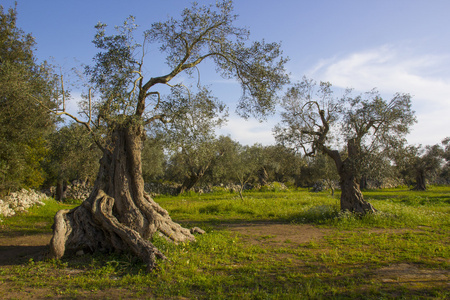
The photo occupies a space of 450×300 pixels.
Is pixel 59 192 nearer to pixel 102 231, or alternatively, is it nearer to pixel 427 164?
pixel 102 231

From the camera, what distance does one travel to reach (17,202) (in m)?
17.4

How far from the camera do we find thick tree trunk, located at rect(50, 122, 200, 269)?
27.2ft

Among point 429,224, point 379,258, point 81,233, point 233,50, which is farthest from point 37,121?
point 429,224

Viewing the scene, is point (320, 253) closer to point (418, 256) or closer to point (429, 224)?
point (418, 256)

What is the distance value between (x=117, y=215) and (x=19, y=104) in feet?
18.2

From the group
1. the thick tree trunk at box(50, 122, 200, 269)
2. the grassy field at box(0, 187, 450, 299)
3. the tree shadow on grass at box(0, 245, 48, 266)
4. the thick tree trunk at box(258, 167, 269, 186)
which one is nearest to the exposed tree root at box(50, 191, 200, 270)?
the thick tree trunk at box(50, 122, 200, 269)

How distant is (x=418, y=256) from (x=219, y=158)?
27.6 meters

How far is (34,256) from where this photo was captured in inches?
331

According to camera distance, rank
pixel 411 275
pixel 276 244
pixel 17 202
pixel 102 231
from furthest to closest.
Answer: pixel 17 202 → pixel 276 244 → pixel 102 231 → pixel 411 275

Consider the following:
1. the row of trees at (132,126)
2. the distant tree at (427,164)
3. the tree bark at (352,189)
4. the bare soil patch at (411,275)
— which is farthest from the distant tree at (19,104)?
the distant tree at (427,164)

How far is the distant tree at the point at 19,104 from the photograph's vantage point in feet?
34.2

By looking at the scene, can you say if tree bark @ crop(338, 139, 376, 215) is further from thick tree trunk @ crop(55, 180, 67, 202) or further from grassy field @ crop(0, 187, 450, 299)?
thick tree trunk @ crop(55, 180, 67, 202)

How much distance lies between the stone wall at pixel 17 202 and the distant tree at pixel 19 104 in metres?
0.78

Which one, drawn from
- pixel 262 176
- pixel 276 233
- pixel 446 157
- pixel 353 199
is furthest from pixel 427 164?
pixel 276 233
